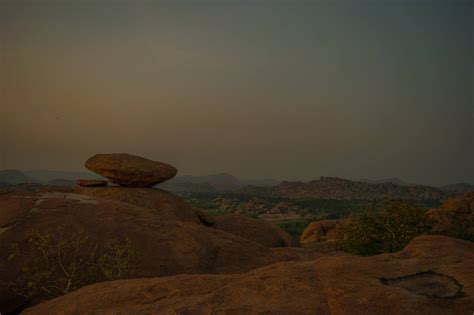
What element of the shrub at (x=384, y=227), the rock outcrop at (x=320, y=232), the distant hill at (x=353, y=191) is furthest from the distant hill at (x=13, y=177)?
the shrub at (x=384, y=227)

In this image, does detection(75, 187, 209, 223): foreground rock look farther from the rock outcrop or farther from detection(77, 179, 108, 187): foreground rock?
the rock outcrop

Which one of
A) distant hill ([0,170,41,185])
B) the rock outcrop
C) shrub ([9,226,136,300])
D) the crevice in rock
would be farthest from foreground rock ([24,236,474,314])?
distant hill ([0,170,41,185])

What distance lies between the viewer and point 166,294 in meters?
5.32

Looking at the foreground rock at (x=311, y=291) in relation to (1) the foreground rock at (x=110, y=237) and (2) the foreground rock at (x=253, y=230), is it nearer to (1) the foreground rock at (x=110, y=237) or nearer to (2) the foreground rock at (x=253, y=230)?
(1) the foreground rock at (x=110, y=237)

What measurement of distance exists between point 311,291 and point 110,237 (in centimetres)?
701

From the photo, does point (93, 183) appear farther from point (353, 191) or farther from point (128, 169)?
point (353, 191)

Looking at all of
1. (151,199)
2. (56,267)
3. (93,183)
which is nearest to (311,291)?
(56,267)

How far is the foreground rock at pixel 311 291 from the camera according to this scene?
432 centimetres

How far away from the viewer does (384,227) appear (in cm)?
1662

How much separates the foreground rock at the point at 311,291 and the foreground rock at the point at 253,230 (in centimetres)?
1599

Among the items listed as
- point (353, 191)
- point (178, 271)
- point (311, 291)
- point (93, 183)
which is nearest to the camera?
point (311, 291)

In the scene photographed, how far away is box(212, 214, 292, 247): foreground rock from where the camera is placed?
22094mm

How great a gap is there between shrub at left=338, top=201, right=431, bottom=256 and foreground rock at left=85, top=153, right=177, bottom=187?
417 inches

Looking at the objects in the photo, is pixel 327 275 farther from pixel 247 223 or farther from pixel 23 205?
pixel 247 223
